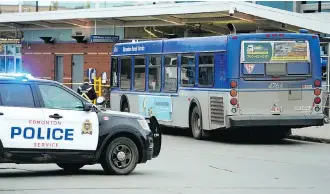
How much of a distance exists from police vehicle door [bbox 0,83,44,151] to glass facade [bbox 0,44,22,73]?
1257 inches

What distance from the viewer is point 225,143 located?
21469 millimetres

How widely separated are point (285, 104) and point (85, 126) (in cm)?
884

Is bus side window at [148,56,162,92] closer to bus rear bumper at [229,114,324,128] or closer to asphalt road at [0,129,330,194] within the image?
bus rear bumper at [229,114,324,128]

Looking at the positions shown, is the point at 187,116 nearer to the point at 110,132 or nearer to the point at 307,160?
the point at 307,160

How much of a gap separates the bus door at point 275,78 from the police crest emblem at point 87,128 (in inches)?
313

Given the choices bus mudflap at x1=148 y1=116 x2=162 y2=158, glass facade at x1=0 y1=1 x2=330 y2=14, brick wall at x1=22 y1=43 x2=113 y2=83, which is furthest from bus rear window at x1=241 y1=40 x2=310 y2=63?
glass facade at x1=0 y1=1 x2=330 y2=14

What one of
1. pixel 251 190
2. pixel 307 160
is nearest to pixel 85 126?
pixel 251 190

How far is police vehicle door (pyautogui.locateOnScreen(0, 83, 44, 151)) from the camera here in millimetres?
12359

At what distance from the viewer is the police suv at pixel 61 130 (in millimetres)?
12453

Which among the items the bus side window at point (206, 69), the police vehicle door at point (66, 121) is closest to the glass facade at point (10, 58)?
the bus side window at point (206, 69)

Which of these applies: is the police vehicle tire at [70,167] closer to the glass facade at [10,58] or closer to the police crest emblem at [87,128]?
the police crest emblem at [87,128]

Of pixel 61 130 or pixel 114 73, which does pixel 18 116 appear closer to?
pixel 61 130

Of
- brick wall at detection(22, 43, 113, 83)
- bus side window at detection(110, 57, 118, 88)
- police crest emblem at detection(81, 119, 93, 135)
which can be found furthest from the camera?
brick wall at detection(22, 43, 113, 83)

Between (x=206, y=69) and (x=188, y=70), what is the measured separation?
1.21m
